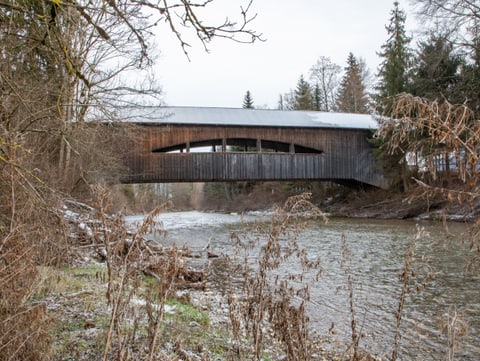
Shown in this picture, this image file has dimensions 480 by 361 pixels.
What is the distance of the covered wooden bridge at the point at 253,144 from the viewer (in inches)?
606

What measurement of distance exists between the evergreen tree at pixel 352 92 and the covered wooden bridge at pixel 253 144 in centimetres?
1333

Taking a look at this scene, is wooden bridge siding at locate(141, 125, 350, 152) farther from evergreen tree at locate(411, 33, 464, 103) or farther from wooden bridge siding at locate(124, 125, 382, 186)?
evergreen tree at locate(411, 33, 464, 103)

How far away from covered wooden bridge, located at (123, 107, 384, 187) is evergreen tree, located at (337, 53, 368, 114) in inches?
525

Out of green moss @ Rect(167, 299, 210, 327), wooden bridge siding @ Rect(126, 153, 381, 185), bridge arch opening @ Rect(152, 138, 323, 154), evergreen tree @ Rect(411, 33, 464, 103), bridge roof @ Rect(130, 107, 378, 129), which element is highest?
evergreen tree @ Rect(411, 33, 464, 103)

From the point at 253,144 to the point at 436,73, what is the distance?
8.54 metres

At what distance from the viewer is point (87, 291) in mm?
3859

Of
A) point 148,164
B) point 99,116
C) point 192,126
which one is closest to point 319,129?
point 192,126

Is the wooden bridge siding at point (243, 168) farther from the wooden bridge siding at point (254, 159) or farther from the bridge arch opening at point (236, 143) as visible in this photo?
the bridge arch opening at point (236, 143)

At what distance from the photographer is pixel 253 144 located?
18484mm

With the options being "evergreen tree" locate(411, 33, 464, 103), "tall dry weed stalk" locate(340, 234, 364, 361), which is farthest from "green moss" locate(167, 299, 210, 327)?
"evergreen tree" locate(411, 33, 464, 103)

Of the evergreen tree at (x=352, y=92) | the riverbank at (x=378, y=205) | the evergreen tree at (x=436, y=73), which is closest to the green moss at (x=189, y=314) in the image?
the riverbank at (x=378, y=205)

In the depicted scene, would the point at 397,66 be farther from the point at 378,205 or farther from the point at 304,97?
the point at 304,97

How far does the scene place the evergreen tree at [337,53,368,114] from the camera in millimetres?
31500

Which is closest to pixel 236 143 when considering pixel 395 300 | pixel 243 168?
pixel 243 168
